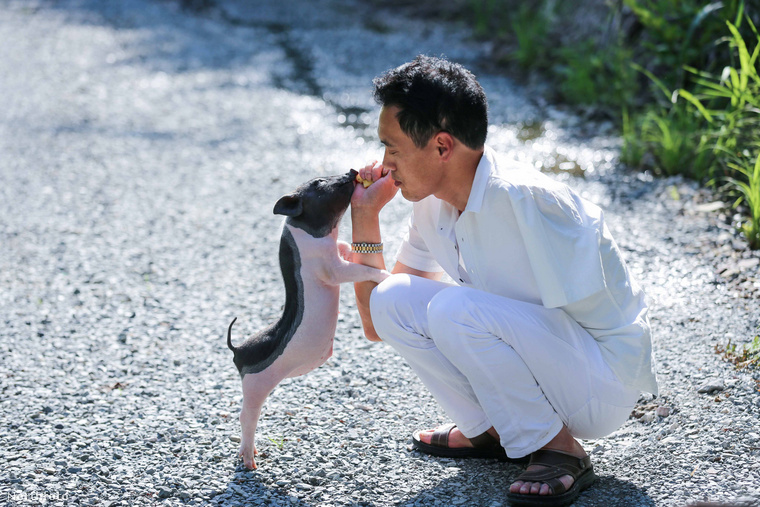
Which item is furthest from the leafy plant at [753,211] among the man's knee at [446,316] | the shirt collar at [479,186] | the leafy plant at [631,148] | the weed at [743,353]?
the man's knee at [446,316]

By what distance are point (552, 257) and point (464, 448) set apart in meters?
0.74

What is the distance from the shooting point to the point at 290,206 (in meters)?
2.30

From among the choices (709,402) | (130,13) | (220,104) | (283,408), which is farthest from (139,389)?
(130,13)

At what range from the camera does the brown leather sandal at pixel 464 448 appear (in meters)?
2.47

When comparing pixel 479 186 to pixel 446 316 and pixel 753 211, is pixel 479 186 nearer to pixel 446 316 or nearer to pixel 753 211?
pixel 446 316

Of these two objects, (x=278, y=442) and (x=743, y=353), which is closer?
(x=278, y=442)

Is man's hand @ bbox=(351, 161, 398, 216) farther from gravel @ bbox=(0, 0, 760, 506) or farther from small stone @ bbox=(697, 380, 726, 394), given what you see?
small stone @ bbox=(697, 380, 726, 394)

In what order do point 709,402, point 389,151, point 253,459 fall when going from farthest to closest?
point 709,402 → point 253,459 → point 389,151

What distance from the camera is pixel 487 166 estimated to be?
2236 millimetres

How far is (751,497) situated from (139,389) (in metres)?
2.10

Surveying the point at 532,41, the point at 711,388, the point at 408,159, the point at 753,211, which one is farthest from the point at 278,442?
the point at 532,41

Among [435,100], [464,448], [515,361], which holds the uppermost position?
[435,100]

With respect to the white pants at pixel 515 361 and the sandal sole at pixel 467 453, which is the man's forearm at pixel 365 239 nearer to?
the white pants at pixel 515 361

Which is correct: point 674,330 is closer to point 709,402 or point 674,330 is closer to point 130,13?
point 709,402
